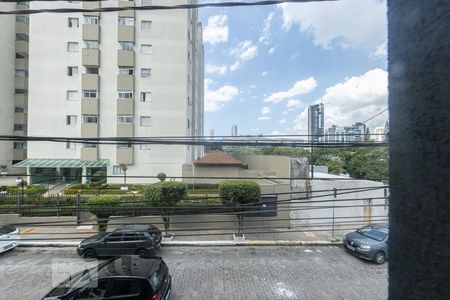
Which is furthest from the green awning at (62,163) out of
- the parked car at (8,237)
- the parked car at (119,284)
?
the parked car at (119,284)

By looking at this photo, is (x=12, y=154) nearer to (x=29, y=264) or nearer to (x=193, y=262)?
(x=29, y=264)

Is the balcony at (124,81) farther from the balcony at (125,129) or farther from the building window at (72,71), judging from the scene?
the building window at (72,71)

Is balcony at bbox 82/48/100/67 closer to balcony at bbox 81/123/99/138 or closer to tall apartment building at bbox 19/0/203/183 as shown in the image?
tall apartment building at bbox 19/0/203/183

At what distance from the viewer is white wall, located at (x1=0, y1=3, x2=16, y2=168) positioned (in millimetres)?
26734

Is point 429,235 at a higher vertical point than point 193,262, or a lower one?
higher

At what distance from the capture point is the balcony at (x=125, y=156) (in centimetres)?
2353

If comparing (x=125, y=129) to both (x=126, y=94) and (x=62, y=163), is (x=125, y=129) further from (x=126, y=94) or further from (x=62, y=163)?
(x=62, y=163)

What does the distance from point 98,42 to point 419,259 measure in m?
27.7

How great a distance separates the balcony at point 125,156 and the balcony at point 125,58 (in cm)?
771

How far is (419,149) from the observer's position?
3.56 feet

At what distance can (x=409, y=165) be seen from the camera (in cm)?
115

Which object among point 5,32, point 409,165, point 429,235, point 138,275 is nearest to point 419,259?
point 429,235

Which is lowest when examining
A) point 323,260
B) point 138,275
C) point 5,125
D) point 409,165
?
point 323,260

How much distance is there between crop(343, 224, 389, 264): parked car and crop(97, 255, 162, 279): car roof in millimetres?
7493
